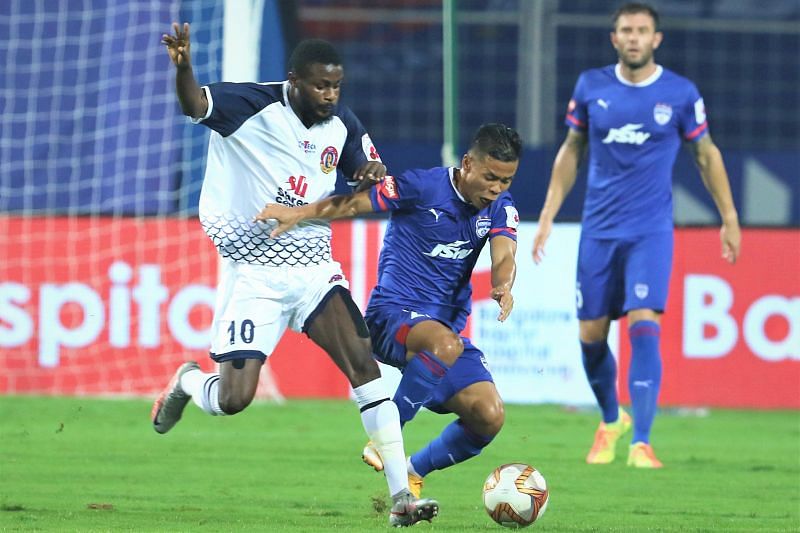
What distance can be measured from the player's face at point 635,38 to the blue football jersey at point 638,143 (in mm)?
143

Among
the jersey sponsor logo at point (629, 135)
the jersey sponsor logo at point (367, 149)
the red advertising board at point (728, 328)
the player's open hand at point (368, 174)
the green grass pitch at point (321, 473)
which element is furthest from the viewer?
the red advertising board at point (728, 328)

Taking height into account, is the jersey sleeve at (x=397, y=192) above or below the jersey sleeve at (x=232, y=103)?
below

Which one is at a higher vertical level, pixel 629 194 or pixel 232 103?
pixel 232 103

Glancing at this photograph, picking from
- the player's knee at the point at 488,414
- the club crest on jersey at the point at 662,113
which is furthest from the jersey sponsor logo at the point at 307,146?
the club crest on jersey at the point at 662,113

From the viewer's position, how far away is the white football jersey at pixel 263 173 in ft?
19.7

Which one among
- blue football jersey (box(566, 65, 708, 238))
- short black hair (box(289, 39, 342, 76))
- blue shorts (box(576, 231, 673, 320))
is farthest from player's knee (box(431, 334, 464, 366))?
blue football jersey (box(566, 65, 708, 238))

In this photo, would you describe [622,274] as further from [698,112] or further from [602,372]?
[698,112]

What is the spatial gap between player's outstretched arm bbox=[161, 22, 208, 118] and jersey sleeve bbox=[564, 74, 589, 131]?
2952 mm

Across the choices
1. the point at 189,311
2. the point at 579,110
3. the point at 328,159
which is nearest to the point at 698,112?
the point at 579,110

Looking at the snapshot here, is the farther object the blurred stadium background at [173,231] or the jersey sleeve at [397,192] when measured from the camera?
the blurred stadium background at [173,231]

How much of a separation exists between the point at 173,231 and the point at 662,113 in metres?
4.28

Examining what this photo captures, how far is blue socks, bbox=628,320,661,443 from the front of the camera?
771 centimetres

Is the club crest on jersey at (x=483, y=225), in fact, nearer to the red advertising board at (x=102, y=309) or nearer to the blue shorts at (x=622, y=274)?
the blue shorts at (x=622, y=274)

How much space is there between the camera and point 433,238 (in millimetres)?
6086
